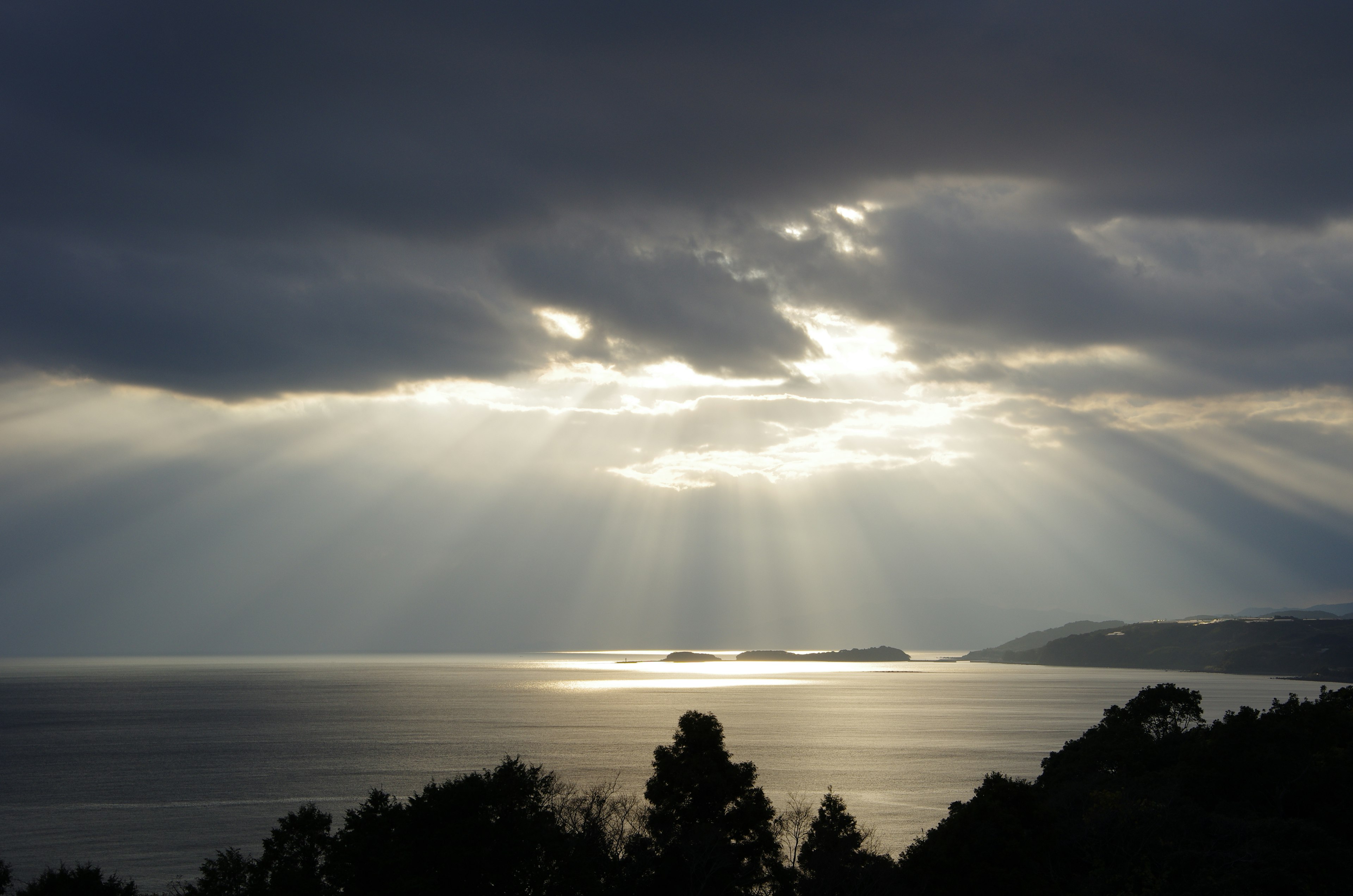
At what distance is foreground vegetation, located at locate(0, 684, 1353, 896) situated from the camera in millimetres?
37844

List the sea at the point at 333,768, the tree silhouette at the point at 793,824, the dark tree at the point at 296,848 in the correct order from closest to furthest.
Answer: the dark tree at the point at 296,848, the tree silhouette at the point at 793,824, the sea at the point at 333,768

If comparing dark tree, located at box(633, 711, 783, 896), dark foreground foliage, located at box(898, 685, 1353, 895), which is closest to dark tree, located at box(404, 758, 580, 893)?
dark tree, located at box(633, 711, 783, 896)

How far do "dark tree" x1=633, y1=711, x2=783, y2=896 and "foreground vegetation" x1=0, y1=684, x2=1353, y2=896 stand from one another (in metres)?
0.09

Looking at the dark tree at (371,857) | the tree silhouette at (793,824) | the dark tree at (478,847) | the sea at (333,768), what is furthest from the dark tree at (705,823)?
the sea at (333,768)

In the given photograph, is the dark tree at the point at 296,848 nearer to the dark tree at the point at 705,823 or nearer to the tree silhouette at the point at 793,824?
the dark tree at the point at 705,823

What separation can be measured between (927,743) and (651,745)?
4868 centimetres

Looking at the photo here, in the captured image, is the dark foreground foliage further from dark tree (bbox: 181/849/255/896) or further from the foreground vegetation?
dark tree (bbox: 181/849/255/896)

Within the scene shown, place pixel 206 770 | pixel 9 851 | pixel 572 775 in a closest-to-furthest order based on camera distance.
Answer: pixel 9 851 < pixel 572 775 < pixel 206 770

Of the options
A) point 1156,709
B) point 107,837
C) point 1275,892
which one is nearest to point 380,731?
point 107,837

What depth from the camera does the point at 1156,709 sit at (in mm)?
88812

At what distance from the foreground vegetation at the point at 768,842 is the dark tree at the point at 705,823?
9cm

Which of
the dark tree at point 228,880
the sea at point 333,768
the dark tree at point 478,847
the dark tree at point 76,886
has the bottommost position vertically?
the sea at point 333,768

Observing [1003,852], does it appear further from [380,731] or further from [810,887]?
[380,731]

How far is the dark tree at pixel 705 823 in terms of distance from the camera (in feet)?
154
